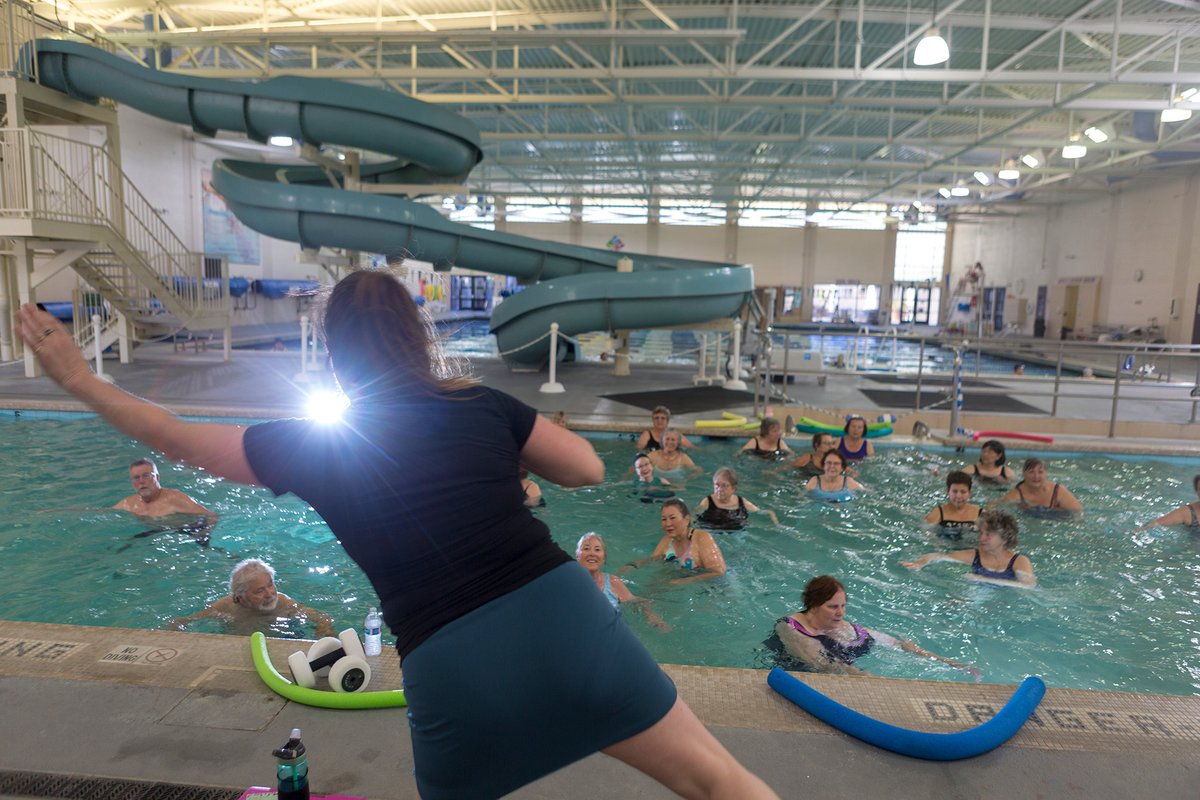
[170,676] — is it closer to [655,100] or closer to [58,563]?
[58,563]

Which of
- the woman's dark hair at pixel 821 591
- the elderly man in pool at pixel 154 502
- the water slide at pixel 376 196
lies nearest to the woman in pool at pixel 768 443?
the woman's dark hair at pixel 821 591

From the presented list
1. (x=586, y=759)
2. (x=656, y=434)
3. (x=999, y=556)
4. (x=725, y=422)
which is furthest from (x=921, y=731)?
(x=725, y=422)

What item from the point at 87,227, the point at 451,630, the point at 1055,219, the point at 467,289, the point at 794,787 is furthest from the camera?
the point at 467,289

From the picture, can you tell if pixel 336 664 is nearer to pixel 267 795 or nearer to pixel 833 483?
pixel 267 795

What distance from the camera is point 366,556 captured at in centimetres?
131

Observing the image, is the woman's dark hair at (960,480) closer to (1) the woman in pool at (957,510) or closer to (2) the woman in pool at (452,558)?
(1) the woman in pool at (957,510)

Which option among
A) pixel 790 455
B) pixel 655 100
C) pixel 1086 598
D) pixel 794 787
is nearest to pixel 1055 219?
pixel 655 100

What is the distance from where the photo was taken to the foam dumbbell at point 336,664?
2754 mm

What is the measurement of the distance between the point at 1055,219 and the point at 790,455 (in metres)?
26.0

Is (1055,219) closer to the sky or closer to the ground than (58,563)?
closer to the sky

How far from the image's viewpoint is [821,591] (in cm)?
407

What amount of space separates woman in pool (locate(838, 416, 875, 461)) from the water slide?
4.93 metres

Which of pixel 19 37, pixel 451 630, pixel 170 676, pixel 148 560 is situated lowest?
pixel 148 560

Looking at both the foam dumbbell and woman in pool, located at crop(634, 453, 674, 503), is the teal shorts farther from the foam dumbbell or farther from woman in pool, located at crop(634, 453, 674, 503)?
woman in pool, located at crop(634, 453, 674, 503)
